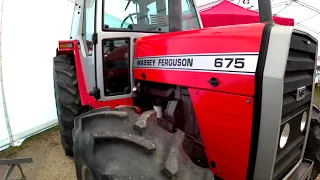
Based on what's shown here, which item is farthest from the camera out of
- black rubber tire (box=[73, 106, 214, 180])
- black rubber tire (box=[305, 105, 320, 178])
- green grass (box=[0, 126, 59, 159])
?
green grass (box=[0, 126, 59, 159])

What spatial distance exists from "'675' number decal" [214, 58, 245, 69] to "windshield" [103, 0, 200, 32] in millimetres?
965

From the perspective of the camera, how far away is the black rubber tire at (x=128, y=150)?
104 cm

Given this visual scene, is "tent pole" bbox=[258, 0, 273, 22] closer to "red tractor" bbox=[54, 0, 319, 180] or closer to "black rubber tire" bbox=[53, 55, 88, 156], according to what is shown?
"red tractor" bbox=[54, 0, 319, 180]

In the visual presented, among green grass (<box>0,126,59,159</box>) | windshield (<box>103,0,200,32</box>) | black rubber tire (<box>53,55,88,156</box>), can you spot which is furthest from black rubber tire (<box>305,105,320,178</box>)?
green grass (<box>0,126,59,159</box>)

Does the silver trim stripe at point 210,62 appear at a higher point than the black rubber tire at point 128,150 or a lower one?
higher

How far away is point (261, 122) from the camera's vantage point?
1.13m

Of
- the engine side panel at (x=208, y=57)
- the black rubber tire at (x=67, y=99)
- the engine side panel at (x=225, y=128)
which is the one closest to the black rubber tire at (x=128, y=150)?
the engine side panel at (x=225, y=128)

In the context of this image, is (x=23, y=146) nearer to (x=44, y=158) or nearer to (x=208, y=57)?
(x=44, y=158)

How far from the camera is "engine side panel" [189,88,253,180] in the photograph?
1189 mm

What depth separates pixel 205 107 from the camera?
4.44 feet

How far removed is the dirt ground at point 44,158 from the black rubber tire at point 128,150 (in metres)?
1.34

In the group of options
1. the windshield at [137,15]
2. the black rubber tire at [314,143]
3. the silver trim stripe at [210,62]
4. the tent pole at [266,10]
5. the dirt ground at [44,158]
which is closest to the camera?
the silver trim stripe at [210,62]

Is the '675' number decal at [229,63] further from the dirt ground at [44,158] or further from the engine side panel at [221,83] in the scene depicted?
the dirt ground at [44,158]

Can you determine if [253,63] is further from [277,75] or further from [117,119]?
[117,119]
